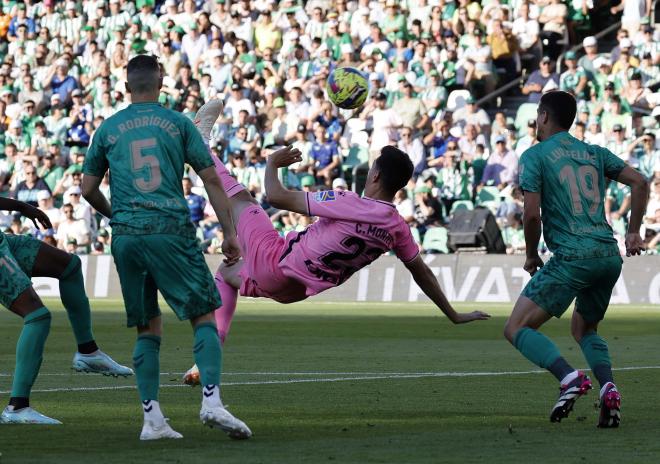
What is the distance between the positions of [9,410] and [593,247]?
3600mm

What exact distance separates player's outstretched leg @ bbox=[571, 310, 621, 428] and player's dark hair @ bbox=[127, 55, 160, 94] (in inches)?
121

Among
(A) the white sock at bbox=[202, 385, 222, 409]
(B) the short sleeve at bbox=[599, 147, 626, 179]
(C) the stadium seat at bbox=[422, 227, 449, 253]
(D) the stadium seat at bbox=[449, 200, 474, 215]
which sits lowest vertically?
(C) the stadium seat at bbox=[422, 227, 449, 253]

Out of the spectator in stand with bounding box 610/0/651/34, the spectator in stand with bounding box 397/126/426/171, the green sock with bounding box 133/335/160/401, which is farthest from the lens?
the spectator in stand with bounding box 610/0/651/34

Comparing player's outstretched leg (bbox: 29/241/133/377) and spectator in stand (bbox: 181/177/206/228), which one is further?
spectator in stand (bbox: 181/177/206/228)

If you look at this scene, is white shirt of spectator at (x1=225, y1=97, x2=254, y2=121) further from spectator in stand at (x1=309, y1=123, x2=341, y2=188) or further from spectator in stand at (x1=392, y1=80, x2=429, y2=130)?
spectator in stand at (x1=392, y1=80, x2=429, y2=130)

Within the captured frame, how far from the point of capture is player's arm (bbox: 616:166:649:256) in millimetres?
8781

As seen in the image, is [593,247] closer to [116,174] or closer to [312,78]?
[116,174]

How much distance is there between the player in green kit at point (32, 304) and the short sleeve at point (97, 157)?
3.45 ft

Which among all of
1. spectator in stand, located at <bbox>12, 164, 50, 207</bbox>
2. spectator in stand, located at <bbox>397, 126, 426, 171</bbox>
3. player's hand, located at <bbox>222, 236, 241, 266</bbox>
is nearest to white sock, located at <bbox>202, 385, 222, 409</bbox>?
player's hand, located at <bbox>222, 236, 241, 266</bbox>

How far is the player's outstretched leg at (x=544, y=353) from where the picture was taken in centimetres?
829

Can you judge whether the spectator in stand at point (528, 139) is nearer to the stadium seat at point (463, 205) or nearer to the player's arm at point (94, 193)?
the stadium seat at point (463, 205)

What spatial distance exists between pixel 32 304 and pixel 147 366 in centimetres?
121

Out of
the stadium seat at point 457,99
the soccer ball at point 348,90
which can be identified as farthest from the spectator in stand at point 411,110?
the soccer ball at point 348,90

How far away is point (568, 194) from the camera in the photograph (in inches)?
344
